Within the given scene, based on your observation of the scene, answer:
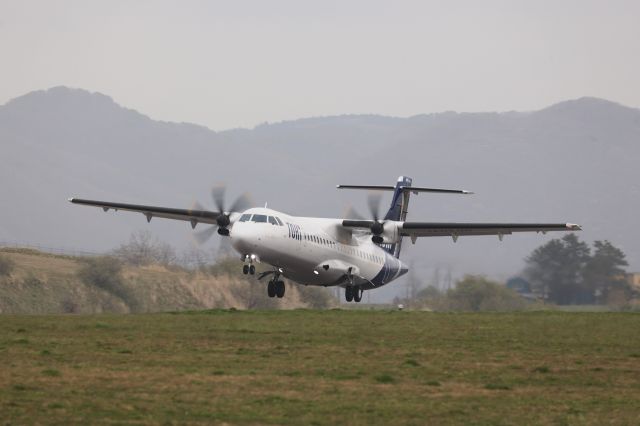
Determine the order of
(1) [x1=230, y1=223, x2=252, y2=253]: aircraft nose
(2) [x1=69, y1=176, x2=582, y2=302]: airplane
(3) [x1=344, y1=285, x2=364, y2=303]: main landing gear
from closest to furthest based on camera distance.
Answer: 1. (1) [x1=230, y1=223, x2=252, y2=253]: aircraft nose
2. (2) [x1=69, y1=176, x2=582, y2=302]: airplane
3. (3) [x1=344, y1=285, x2=364, y2=303]: main landing gear

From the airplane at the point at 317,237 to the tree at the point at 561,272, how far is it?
6507 mm

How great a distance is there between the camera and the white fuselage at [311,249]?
118 feet

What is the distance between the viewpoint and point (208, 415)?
15336 millimetres

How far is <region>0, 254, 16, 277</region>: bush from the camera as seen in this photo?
47.8 meters

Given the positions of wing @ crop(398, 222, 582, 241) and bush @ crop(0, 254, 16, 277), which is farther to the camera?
bush @ crop(0, 254, 16, 277)

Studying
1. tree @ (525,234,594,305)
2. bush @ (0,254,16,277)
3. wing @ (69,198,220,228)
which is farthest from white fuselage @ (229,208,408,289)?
bush @ (0,254,16,277)

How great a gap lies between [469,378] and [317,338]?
6.30 m

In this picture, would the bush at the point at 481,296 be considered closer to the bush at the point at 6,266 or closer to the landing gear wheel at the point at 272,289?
the landing gear wheel at the point at 272,289

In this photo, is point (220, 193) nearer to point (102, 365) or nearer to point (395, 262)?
point (395, 262)

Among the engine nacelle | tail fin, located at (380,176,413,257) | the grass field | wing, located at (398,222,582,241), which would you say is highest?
tail fin, located at (380,176,413,257)

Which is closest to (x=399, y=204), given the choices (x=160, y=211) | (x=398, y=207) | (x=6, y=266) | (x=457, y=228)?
(x=398, y=207)

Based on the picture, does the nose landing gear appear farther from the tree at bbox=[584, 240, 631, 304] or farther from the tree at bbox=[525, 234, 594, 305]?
the tree at bbox=[584, 240, 631, 304]

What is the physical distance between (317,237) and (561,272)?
13.4 meters

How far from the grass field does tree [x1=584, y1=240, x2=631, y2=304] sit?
783 inches
